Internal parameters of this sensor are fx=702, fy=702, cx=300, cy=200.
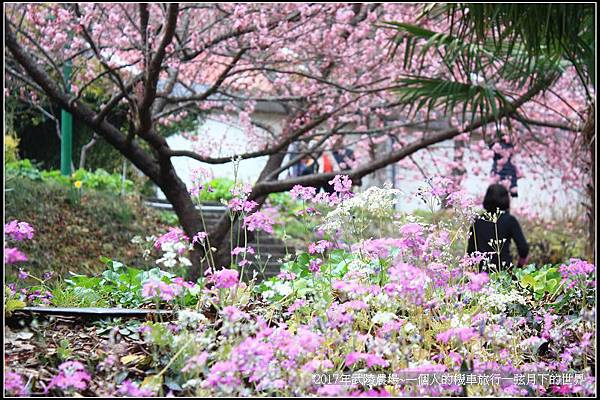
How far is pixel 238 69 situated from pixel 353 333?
18.0 feet

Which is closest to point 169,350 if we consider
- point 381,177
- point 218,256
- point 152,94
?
point 152,94

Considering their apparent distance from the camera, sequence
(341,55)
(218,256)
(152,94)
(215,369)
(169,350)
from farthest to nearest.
→ (341,55)
(218,256)
(152,94)
(169,350)
(215,369)

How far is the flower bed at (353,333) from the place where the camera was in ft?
6.41

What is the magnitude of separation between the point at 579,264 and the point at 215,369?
1653 mm

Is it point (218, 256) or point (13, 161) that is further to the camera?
point (13, 161)

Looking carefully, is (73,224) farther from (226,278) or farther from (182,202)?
(226,278)

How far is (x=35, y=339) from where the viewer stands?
2.36m

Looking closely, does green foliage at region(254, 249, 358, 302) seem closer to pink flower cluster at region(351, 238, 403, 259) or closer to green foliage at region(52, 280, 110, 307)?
pink flower cluster at region(351, 238, 403, 259)

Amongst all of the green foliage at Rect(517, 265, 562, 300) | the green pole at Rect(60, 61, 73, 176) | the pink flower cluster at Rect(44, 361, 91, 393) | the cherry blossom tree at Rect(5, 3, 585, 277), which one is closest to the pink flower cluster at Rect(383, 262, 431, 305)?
the pink flower cluster at Rect(44, 361, 91, 393)

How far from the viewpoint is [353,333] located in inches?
87.1

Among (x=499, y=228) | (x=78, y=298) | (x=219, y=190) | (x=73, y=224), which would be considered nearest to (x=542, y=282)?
(x=78, y=298)

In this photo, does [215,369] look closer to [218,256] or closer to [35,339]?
[35,339]

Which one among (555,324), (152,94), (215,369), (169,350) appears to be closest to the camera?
(215,369)

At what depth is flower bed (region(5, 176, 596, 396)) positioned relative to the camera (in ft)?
6.41
